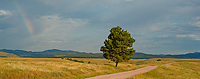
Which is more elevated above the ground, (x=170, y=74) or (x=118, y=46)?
(x=118, y=46)

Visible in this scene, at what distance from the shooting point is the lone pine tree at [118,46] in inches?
1619

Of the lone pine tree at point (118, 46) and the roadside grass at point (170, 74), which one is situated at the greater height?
the lone pine tree at point (118, 46)

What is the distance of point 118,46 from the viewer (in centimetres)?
4116

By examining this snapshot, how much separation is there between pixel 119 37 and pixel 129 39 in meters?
3.50

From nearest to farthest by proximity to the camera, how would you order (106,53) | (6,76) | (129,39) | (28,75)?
1. (6,76)
2. (28,75)
3. (106,53)
4. (129,39)

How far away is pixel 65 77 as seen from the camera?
2175 centimetres

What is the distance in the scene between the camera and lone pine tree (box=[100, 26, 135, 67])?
41119 millimetres

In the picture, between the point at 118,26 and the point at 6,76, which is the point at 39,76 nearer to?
the point at 6,76

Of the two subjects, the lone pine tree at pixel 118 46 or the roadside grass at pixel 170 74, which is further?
the lone pine tree at pixel 118 46

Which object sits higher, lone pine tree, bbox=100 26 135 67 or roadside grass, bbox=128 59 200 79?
lone pine tree, bbox=100 26 135 67

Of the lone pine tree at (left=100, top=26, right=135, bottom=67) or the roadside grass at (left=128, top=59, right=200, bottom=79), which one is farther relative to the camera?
the lone pine tree at (left=100, top=26, right=135, bottom=67)

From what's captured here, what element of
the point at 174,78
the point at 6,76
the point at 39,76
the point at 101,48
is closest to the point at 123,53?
the point at 101,48

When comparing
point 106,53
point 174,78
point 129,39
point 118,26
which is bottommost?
point 174,78

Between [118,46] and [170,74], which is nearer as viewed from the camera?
[170,74]
